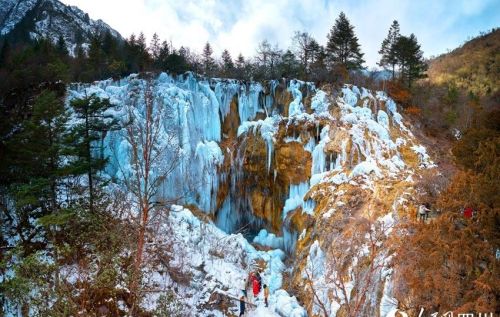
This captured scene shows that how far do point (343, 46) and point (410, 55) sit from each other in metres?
4.97

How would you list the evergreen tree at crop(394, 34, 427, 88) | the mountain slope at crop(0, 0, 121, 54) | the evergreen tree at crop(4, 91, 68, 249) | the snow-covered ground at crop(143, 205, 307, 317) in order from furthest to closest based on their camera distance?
the mountain slope at crop(0, 0, 121, 54) → the evergreen tree at crop(394, 34, 427, 88) → the snow-covered ground at crop(143, 205, 307, 317) → the evergreen tree at crop(4, 91, 68, 249)

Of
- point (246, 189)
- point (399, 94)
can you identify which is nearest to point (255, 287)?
point (246, 189)

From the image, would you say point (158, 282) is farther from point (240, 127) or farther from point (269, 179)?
point (240, 127)

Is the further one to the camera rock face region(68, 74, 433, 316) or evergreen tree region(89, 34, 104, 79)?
evergreen tree region(89, 34, 104, 79)

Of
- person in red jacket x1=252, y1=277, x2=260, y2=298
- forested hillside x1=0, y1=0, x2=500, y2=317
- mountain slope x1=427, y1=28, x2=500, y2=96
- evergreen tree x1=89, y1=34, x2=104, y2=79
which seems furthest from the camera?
mountain slope x1=427, y1=28, x2=500, y2=96

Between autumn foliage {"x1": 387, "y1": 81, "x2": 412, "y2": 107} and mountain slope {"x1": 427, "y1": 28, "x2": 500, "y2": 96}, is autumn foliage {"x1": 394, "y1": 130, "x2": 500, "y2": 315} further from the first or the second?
mountain slope {"x1": 427, "y1": 28, "x2": 500, "y2": 96}

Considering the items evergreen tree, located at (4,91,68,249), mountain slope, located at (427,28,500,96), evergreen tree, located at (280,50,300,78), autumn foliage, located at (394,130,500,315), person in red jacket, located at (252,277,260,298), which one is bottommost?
person in red jacket, located at (252,277,260,298)

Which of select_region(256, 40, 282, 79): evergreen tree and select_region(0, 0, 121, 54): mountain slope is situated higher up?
select_region(0, 0, 121, 54): mountain slope

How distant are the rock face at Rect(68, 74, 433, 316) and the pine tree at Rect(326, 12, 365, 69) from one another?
21.9 ft

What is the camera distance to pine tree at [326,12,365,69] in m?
25.2

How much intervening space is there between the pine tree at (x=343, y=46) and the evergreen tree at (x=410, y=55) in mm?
2730

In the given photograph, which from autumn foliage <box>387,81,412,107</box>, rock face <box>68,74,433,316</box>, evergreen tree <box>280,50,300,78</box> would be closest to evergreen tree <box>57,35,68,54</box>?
rock face <box>68,74,433,316</box>

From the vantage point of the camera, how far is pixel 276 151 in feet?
57.9

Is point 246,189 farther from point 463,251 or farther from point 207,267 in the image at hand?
point 463,251
